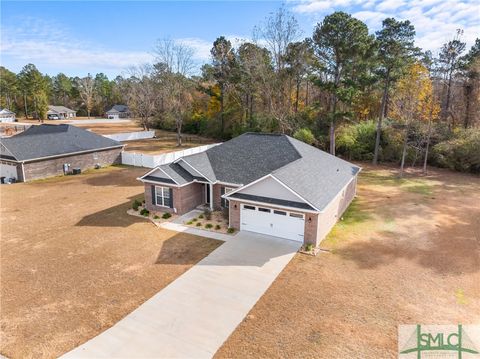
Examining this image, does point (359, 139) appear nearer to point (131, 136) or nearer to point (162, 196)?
point (162, 196)

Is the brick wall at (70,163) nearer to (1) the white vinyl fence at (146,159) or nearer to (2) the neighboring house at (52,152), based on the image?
(2) the neighboring house at (52,152)

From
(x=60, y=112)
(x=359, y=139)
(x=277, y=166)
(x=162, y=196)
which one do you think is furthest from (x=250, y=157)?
(x=60, y=112)

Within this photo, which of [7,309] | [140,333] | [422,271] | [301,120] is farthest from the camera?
[301,120]

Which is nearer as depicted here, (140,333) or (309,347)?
(309,347)

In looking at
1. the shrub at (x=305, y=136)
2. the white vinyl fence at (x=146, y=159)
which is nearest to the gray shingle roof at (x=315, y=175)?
the shrub at (x=305, y=136)

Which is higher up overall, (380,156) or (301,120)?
(301,120)

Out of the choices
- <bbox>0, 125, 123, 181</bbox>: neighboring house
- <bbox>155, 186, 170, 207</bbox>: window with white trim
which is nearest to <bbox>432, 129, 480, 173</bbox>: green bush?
<bbox>155, 186, 170, 207</bbox>: window with white trim

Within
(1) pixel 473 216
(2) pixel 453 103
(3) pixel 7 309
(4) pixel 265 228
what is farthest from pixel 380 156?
(3) pixel 7 309

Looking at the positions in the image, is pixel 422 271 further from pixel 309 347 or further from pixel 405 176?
pixel 405 176
